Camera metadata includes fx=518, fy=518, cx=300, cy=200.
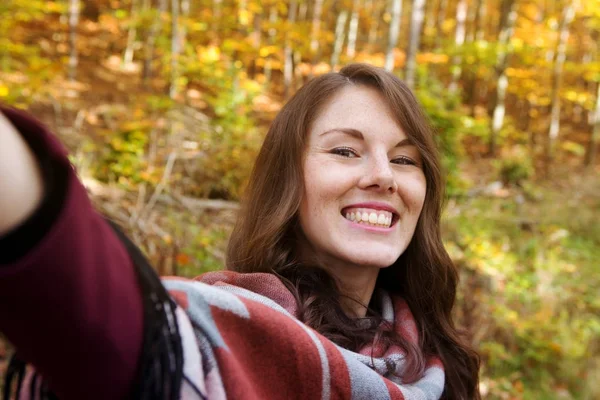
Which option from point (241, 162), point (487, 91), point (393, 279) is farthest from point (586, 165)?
point (393, 279)

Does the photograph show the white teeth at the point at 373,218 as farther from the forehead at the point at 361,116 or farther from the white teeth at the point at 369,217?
the forehead at the point at 361,116

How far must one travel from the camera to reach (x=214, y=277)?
3.81 feet

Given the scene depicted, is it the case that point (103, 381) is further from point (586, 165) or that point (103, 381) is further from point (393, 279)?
point (586, 165)

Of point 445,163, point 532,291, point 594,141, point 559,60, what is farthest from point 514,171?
point 532,291

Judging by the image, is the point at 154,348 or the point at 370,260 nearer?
the point at 154,348

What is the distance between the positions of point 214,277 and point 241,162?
16.5ft

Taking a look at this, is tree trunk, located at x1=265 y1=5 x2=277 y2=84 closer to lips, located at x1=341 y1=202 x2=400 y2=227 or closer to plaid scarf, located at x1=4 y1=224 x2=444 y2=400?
lips, located at x1=341 y1=202 x2=400 y2=227

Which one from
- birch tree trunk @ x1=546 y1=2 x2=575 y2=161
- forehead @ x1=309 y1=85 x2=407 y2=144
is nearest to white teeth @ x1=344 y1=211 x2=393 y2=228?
forehead @ x1=309 y1=85 x2=407 y2=144

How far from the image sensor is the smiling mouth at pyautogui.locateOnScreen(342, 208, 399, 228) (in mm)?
1333

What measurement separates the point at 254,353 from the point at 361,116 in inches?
29.8

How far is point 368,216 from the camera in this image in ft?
4.36

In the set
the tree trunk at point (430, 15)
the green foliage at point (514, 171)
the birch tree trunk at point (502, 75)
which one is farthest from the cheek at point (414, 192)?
the tree trunk at point (430, 15)

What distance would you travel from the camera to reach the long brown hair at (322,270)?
1.35 metres

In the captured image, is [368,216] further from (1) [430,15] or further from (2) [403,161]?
(1) [430,15]
